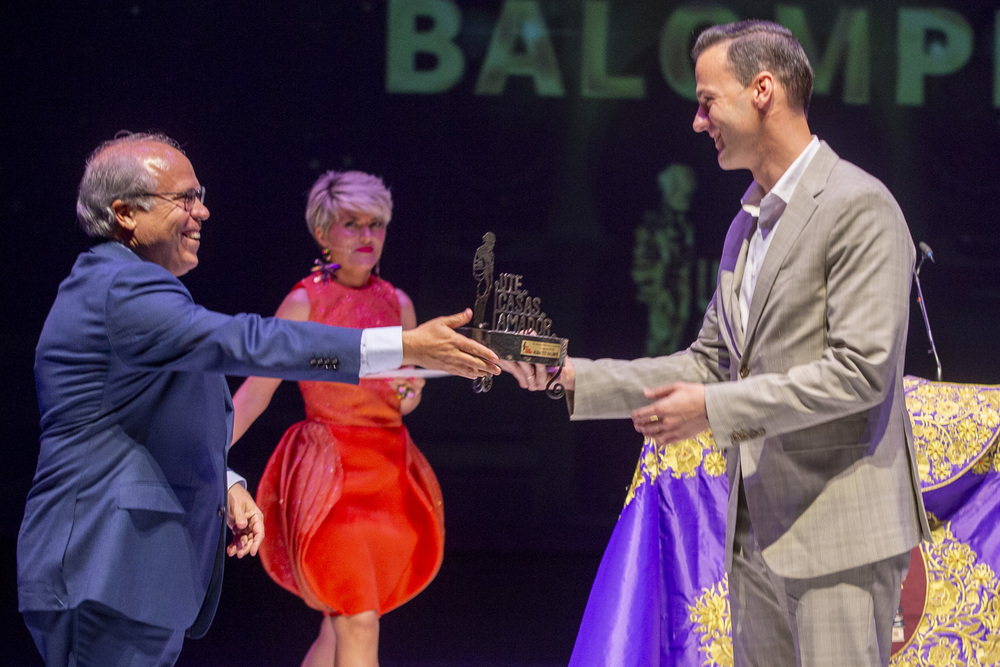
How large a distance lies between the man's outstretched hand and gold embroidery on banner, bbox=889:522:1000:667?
56.5 inches

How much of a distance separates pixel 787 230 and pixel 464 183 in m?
3.35

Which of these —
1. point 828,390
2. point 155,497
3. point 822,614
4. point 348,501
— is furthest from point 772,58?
point 348,501

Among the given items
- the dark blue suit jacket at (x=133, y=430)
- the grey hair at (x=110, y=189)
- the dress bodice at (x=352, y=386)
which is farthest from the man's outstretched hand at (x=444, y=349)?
the dress bodice at (x=352, y=386)

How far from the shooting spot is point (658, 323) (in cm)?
512

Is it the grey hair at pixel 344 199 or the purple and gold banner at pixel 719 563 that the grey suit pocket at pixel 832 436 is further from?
the grey hair at pixel 344 199

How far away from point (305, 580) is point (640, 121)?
307cm

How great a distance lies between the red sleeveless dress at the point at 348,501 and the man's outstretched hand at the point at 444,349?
1352mm

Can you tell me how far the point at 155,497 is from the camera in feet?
5.73

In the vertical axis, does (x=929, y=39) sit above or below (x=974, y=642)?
above

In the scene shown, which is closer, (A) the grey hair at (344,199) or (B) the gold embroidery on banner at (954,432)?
(B) the gold embroidery on banner at (954,432)

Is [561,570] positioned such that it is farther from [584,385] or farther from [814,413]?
[814,413]

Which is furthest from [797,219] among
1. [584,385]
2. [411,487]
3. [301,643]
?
[301,643]

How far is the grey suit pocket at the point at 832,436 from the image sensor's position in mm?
1713

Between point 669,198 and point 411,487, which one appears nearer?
point 411,487
